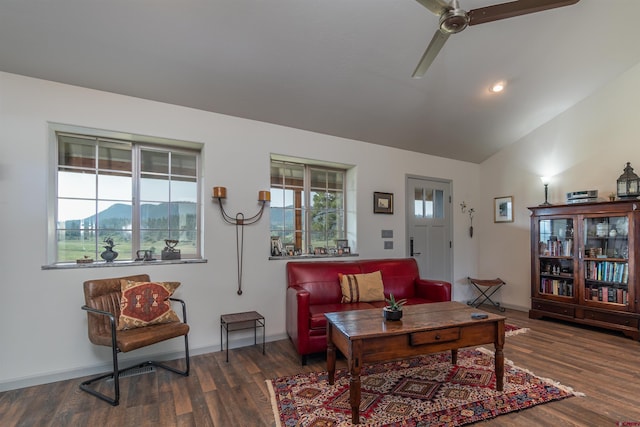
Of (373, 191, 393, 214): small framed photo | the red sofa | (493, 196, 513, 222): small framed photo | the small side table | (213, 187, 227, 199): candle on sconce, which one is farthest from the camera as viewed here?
(493, 196, 513, 222): small framed photo

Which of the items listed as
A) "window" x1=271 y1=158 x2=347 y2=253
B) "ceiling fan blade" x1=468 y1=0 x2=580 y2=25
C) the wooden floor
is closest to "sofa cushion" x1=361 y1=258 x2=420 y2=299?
"window" x1=271 y1=158 x2=347 y2=253

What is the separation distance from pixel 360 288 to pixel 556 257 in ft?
9.68

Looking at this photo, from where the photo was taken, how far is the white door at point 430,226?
15.7 ft

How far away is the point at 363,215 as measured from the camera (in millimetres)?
4273

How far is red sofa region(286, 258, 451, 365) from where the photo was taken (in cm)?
286

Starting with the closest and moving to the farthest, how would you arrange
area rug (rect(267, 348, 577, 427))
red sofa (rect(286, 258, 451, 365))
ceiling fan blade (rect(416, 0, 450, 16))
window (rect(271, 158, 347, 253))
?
ceiling fan blade (rect(416, 0, 450, 16)) → area rug (rect(267, 348, 577, 427)) → red sofa (rect(286, 258, 451, 365)) → window (rect(271, 158, 347, 253))

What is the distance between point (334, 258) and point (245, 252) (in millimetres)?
1198

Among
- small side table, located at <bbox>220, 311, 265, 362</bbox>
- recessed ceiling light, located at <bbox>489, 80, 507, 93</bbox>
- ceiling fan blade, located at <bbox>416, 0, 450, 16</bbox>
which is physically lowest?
small side table, located at <bbox>220, 311, 265, 362</bbox>

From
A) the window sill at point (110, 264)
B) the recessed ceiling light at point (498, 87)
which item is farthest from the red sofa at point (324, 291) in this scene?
the recessed ceiling light at point (498, 87)

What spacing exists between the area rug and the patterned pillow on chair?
1.10m

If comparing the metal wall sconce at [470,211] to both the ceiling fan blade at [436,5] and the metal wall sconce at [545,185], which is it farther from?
the ceiling fan blade at [436,5]

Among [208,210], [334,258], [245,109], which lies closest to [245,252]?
[208,210]

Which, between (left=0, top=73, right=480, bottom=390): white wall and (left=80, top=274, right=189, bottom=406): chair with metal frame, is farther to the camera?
(left=0, top=73, right=480, bottom=390): white wall

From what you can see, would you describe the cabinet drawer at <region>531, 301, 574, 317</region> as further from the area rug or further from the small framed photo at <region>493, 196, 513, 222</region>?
the area rug
